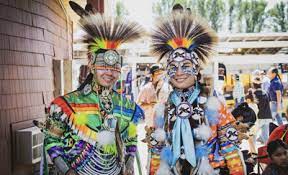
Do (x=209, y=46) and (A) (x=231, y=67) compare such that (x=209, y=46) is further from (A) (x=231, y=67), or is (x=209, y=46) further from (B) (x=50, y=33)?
(A) (x=231, y=67)

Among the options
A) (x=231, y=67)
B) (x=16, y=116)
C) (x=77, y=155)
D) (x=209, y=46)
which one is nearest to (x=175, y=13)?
(x=209, y=46)

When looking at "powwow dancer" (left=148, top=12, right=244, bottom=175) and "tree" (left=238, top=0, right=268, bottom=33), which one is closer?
"powwow dancer" (left=148, top=12, right=244, bottom=175)

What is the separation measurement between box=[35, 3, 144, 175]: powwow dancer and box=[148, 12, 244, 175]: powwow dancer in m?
0.30

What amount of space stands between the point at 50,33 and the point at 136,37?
7.48 ft

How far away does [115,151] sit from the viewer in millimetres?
2959

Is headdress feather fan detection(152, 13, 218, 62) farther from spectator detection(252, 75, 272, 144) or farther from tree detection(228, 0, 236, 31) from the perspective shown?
tree detection(228, 0, 236, 31)

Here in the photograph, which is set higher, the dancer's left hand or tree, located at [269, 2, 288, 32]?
tree, located at [269, 2, 288, 32]

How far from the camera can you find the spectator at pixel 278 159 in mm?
3137

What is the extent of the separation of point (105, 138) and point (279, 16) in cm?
3484

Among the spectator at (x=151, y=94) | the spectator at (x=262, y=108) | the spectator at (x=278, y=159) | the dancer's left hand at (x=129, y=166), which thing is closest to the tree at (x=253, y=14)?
the spectator at (x=262, y=108)

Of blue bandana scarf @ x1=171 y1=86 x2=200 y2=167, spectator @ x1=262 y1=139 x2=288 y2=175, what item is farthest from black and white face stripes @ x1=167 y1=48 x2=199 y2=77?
spectator @ x1=262 y1=139 x2=288 y2=175

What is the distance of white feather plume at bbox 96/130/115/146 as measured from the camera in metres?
2.91

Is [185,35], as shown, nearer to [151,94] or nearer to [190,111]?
[190,111]

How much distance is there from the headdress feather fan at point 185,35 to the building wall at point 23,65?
4.78 feet
